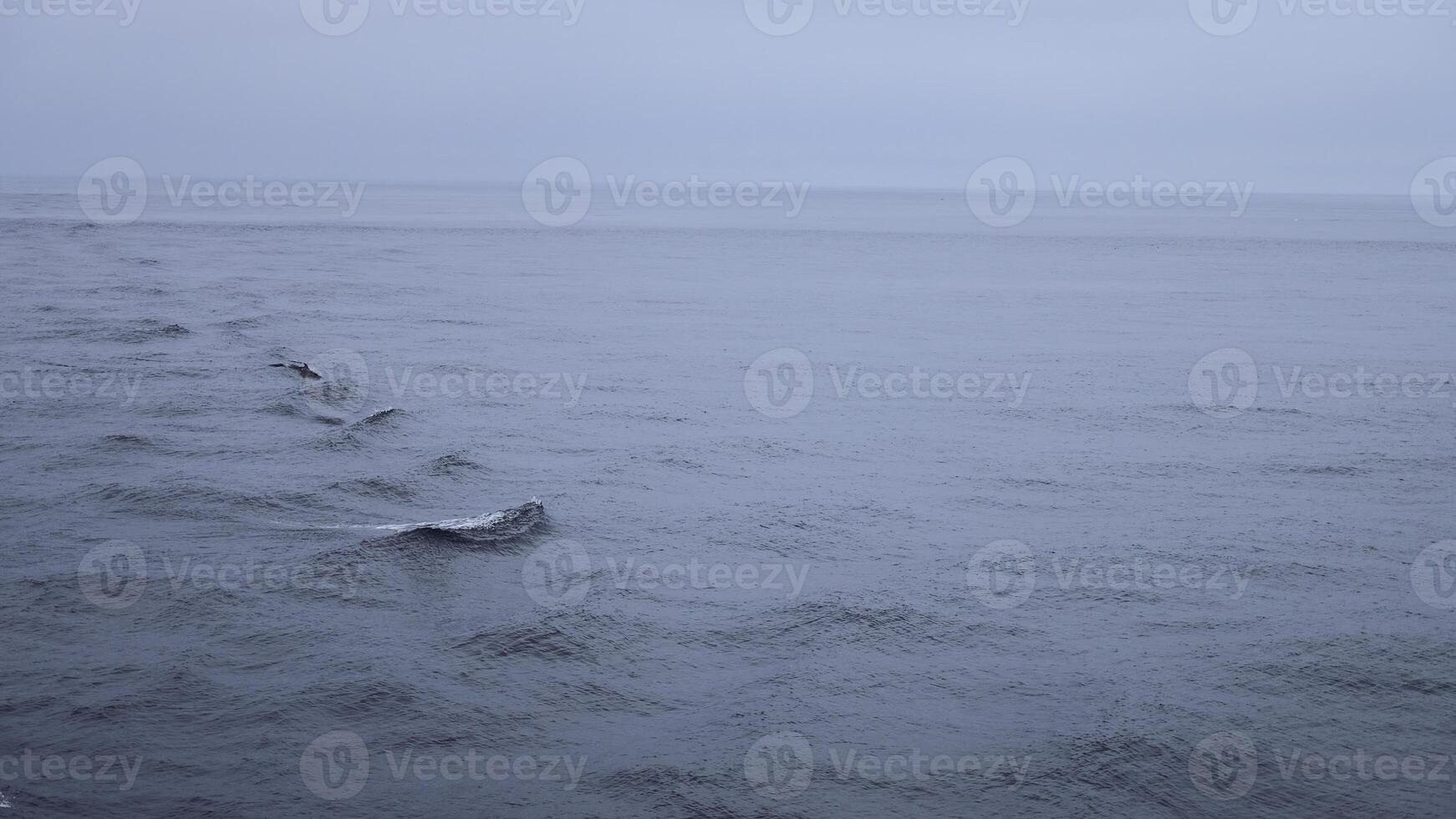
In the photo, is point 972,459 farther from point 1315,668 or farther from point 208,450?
point 208,450

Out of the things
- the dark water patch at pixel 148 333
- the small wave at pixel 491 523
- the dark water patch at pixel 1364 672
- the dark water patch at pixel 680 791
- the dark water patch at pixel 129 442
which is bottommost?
the dark water patch at pixel 129 442

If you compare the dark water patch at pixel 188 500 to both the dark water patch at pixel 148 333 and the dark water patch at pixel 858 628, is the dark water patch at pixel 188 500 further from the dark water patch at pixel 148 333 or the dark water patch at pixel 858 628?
the dark water patch at pixel 148 333

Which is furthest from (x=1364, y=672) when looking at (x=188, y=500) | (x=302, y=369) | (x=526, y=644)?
(x=302, y=369)

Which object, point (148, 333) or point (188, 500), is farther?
point (148, 333)

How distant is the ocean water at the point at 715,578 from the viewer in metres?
9.68

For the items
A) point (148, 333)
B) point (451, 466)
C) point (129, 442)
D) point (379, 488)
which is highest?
point (451, 466)

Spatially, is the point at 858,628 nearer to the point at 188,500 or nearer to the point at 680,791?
the point at 680,791

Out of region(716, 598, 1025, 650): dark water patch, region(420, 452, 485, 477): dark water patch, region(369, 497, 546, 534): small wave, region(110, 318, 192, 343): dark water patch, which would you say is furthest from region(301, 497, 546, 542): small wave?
region(110, 318, 192, 343): dark water patch

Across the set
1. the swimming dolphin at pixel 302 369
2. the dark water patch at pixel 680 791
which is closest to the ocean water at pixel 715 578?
the dark water patch at pixel 680 791

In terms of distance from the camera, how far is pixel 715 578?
1436 centimetres

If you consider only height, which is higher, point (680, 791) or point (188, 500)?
point (680, 791)

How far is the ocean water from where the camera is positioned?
9680 millimetres

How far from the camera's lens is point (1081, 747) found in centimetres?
1017

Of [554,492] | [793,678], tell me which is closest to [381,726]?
[793,678]
